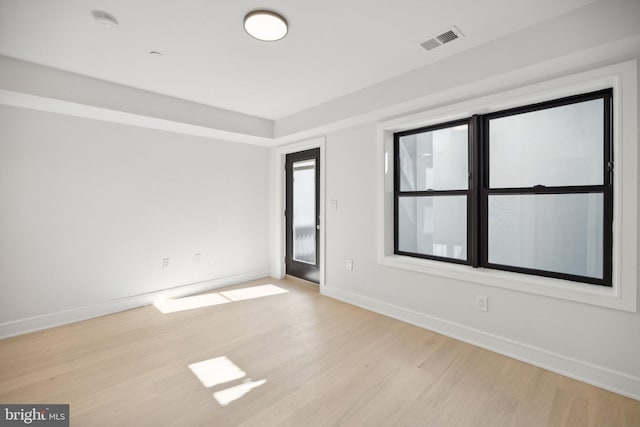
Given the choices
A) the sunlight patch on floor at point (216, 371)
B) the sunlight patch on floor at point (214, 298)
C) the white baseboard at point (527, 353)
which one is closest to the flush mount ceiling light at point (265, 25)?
the sunlight patch on floor at point (216, 371)

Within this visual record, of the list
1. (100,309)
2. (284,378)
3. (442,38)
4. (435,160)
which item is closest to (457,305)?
(435,160)

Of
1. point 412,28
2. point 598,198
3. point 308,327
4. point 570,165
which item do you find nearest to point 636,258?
point 598,198

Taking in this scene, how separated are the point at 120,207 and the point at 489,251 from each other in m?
4.20

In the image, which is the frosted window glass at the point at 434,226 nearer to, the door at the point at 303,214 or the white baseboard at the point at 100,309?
the door at the point at 303,214

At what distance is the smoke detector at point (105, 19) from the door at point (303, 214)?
2.78 m

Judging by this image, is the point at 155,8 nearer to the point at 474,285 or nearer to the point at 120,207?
the point at 120,207

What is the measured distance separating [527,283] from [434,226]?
1.05 metres

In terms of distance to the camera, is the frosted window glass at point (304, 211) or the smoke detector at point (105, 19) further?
the frosted window glass at point (304, 211)

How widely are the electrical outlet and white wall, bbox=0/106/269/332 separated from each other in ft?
11.4

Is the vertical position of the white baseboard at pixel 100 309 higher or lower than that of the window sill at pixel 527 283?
lower

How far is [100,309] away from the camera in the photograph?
11.1ft

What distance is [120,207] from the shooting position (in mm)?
3533

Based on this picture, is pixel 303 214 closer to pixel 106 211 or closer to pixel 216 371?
pixel 106 211

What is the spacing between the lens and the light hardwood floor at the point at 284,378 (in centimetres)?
181
